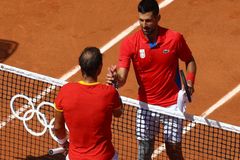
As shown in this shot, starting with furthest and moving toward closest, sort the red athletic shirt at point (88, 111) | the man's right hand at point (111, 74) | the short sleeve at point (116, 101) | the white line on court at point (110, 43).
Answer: the white line on court at point (110, 43) → the man's right hand at point (111, 74) → the short sleeve at point (116, 101) → the red athletic shirt at point (88, 111)

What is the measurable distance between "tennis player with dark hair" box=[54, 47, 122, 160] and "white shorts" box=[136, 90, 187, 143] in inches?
77.0

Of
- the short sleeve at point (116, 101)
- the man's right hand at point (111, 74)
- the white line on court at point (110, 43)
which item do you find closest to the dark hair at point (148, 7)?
the man's right hand at point (111, 74)

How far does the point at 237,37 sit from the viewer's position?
17.8 m

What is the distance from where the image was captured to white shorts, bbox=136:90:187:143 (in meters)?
11.7

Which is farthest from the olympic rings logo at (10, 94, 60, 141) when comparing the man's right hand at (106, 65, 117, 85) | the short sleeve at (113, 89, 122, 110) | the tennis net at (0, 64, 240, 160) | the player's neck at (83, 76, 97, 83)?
the player's neck at (83, 76, 97, 83)

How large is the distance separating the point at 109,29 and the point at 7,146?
219 inches

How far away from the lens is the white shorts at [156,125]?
1175 centimetres

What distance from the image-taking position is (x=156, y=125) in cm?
1192

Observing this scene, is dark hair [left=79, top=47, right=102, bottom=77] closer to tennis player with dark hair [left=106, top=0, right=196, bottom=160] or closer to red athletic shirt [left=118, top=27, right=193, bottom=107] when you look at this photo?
tennis player with dark hair [left=106, top=0, right=196, bottom=160]

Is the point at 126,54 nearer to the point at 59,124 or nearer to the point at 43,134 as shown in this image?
the point at 59,124

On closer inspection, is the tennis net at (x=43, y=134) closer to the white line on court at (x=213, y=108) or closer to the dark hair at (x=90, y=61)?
the white line on court at (x=213, y=108)

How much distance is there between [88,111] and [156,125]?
8.32 feet

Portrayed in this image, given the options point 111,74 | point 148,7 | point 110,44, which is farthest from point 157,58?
point 110,44

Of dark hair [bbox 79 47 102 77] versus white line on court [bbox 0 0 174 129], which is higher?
dark hair [bbox 79 47 102 77]
